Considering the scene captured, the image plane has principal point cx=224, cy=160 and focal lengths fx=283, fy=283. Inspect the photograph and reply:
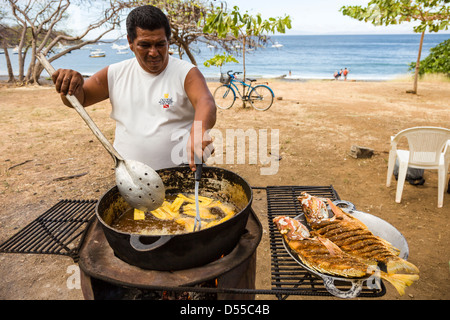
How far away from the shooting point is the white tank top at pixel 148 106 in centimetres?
238

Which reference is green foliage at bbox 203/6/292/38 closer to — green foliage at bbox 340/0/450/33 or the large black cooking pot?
green foliage at bbox 340/0/450/33

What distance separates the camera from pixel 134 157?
2.49 meters

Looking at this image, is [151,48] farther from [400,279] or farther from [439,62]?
[439,62]

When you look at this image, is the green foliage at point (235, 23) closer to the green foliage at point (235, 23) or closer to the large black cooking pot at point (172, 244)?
the green foliage at point (235, 23)

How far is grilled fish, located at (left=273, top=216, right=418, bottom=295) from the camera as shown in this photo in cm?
152

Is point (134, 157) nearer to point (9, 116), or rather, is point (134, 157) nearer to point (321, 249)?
point (321, 249)

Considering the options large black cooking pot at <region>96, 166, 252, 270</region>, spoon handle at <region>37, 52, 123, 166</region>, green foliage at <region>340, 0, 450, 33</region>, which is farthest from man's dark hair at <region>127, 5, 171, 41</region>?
green foliage at <region>340, 0, 450, 33</region>

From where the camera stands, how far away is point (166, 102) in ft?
7.82

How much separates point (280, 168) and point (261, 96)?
239 inches

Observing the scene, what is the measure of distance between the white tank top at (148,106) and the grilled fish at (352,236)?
124cm

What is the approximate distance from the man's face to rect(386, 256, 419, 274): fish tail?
2120 mm

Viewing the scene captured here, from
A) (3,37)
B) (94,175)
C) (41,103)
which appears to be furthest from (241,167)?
(3,37)

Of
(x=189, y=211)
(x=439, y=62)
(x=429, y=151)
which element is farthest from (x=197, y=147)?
(x=439, y=62)

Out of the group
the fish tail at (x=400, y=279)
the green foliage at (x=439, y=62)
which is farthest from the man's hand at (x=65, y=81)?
the green foliage at (x=439, y=62)
